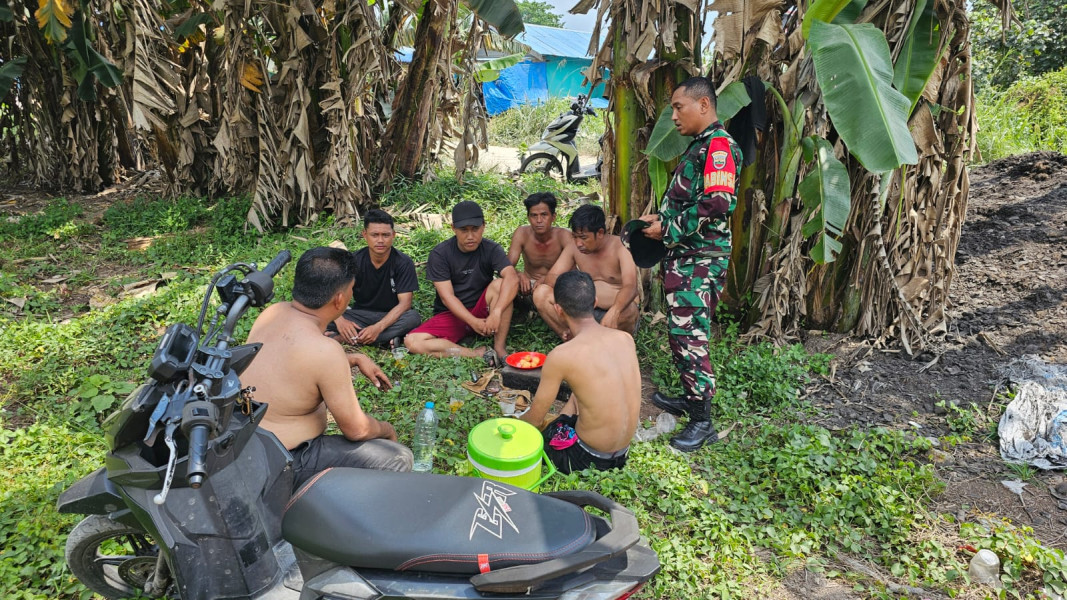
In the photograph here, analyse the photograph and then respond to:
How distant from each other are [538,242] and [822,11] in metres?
2.68

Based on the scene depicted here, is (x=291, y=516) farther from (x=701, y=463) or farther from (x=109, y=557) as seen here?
(x=701, y=463)

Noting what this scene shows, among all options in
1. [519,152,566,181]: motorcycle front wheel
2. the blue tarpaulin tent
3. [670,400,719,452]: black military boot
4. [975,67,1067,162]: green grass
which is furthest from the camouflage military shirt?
the blue tarpaulin tent

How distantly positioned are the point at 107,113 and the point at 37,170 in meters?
1.64

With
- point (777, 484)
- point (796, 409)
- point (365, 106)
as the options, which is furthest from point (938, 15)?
point (365, 106)

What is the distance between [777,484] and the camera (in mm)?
3455

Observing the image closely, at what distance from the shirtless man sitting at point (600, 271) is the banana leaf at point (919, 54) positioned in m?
2.21

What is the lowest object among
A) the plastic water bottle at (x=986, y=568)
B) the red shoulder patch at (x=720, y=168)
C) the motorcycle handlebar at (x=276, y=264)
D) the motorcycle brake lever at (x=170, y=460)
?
the plastic water bottle at (x=986, y=568)

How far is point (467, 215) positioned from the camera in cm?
503

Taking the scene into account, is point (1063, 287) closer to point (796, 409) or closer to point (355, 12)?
point (796, 409)

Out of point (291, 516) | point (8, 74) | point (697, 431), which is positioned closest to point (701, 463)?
point (697, 431)

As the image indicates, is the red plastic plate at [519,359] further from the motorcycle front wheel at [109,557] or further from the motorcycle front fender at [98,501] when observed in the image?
the motorcycle front fender at [98,501]

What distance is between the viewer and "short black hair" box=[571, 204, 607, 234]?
4.81 meters

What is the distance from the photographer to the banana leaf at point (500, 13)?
222 inches

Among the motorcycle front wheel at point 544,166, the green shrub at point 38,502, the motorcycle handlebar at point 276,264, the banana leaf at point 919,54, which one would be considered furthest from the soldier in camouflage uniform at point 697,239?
the motorcycle front wheel at point 544,166
